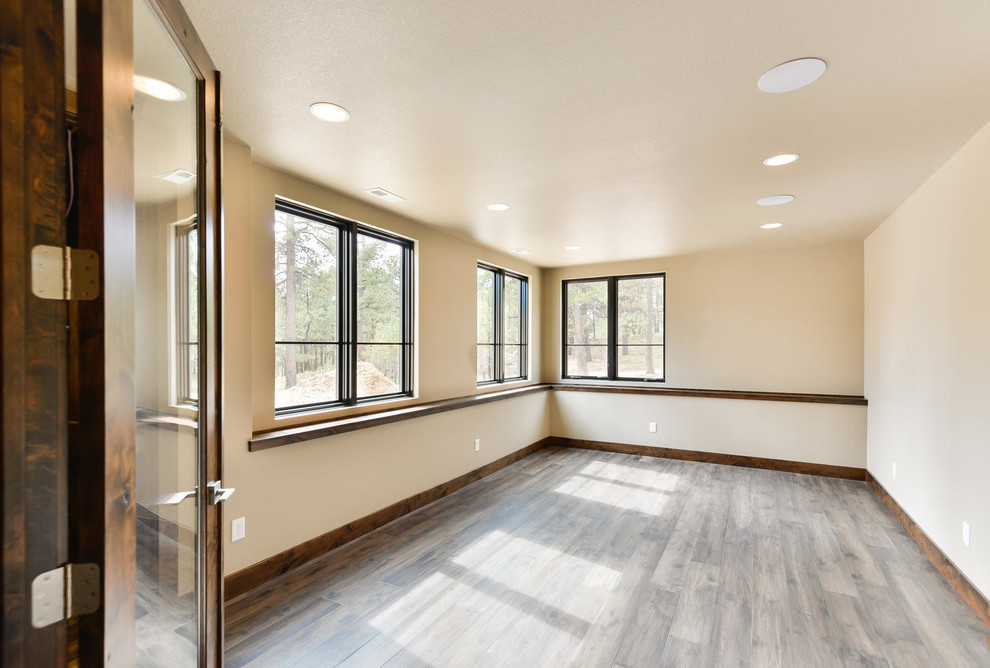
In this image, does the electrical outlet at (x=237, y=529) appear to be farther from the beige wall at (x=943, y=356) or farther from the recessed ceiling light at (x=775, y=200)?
the recessed ceiling light at (x=775, y=200)

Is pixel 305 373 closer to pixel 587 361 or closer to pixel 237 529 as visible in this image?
pixel 237 529

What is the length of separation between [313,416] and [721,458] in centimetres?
441

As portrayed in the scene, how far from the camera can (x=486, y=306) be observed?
17.5ft

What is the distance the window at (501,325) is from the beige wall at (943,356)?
11.8 feet

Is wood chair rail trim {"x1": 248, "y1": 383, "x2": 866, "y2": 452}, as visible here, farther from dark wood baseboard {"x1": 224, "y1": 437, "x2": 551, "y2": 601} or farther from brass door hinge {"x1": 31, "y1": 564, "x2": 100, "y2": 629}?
brass door hinge {"x1": 31, "y1": 564, "x2": 100, "y2": 629}

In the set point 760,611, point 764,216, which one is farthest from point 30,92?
point 764,216

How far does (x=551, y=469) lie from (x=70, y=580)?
4.56 meters

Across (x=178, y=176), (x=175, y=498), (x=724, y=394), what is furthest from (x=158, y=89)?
(x=724, y=394)

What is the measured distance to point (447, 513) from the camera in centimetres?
369

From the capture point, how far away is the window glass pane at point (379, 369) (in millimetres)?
3486

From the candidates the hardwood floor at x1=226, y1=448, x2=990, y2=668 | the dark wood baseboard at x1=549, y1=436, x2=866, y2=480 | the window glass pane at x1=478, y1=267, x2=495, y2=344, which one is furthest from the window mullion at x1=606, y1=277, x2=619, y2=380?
the hardwood floor at x1=226, y1=448, x2=990, y2=668

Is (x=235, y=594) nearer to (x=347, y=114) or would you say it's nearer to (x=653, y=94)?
(x=347, y=114)

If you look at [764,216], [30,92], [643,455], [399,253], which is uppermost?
[764,216]

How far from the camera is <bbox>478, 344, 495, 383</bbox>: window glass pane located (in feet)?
17.0
